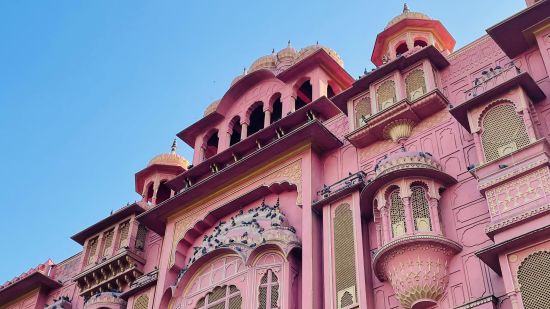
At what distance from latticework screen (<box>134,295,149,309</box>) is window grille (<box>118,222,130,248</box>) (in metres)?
2.27

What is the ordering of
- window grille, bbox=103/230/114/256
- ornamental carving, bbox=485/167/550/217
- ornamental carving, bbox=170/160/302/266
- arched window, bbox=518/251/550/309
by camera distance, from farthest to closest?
window grille, bbox=103/230/114/256 < ornamental carving, bbox=170/160/302/266 < ornamental carving, bbox=485/167/550/217 < arched window, bbox=518/251/550/309

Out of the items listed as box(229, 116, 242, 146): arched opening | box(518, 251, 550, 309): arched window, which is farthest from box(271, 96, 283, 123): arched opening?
box(518, 251, 550, 309): arched window

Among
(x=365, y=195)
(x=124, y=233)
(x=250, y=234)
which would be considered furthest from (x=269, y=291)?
(x=124, y=233)

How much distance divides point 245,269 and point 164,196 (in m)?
9.11

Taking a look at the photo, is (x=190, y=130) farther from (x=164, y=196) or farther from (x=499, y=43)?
(x=499, y=43)

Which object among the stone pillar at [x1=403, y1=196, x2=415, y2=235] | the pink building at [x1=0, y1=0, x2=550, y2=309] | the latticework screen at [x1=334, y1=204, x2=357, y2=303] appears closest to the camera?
the pink building at [x1=0, y1=0, x2=550, y2=309]

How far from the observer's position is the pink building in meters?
11.7

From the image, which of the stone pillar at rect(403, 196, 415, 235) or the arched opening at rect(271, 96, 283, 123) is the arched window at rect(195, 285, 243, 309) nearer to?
the stone pillar at rect(403, 196, 415, 235)

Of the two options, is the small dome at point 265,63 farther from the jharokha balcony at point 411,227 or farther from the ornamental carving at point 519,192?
the ornamental carving at point 519,192

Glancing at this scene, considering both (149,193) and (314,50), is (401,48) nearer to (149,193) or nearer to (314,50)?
(314,50)

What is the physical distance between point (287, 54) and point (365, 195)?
28.3 feet

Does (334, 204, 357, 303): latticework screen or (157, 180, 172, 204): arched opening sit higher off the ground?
(157, 180, 172, 204): arched opening

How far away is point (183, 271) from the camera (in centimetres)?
1568

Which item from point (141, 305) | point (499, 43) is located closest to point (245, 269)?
point (141, 305)
